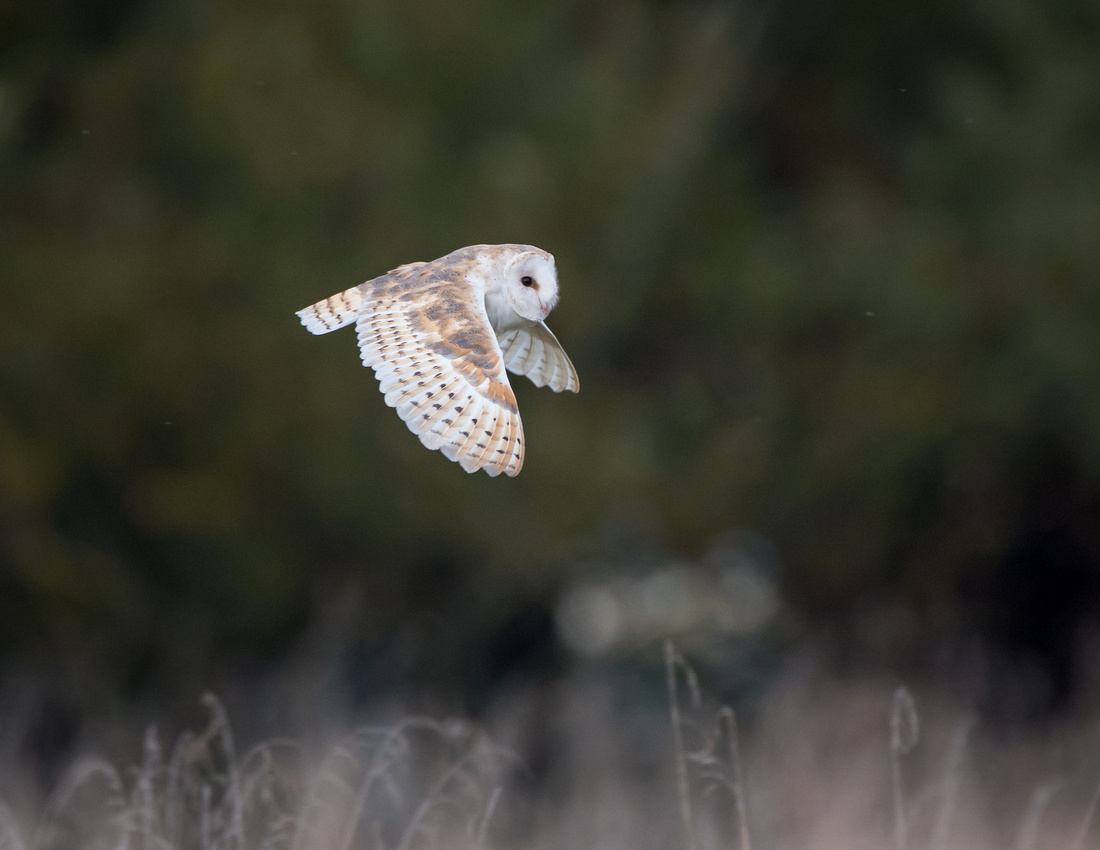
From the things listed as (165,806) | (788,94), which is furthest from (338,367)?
(788,94)

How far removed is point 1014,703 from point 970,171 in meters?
2.67

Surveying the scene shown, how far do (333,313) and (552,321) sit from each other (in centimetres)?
341

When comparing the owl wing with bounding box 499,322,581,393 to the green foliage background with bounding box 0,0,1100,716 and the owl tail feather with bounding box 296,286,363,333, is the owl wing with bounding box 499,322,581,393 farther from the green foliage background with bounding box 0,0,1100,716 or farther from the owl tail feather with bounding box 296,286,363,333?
the green foliage background with bounding box 0,0,1100,716

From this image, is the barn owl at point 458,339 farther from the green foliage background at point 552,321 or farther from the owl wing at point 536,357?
the green foliage background at point 552,321

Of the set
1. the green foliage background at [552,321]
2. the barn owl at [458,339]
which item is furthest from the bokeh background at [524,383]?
the barn owl at [458,339]

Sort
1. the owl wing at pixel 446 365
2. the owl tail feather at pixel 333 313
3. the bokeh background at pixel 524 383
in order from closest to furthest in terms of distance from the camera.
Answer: the owl wing at pixel 446 365, the owl tail feather at pixel 333 313, the bokeh background at pixel 524 383

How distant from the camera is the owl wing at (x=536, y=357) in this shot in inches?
60.1

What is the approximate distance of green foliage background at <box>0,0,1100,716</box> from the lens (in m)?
5.27

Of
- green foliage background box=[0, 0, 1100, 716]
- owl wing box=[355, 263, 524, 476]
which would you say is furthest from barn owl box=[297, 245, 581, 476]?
green foliage background box=[0, 0, 1100, 716]

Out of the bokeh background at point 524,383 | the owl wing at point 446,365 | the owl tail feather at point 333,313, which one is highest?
the bokeh background at point 524,383

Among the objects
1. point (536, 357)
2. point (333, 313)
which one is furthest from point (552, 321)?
point (333, 313)

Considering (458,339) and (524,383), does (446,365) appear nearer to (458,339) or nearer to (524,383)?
(458,339)

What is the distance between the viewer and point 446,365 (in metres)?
1.29

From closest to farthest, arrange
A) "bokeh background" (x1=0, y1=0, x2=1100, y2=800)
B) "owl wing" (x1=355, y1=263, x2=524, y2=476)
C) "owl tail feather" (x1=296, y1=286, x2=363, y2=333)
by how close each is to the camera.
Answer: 1. "owl wing" (x1=355, y1=263, x2=524, y2=476)
2. "owl tail feather" (x1=296, y1=286, x2=363, y2=333)
3. "bokeh background" (x1=0, y1=0, x2=1100, y2=800)
